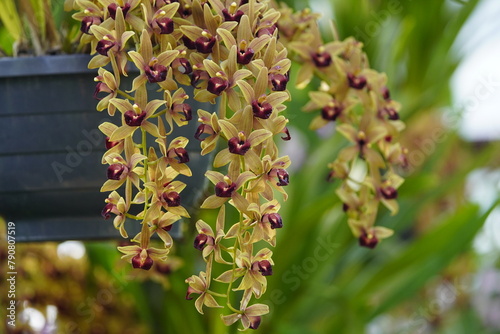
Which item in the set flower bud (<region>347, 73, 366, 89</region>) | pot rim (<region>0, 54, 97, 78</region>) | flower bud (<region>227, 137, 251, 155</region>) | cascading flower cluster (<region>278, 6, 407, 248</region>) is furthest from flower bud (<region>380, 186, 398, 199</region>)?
pot rim (<region>0, 54, 97, 78</region>)

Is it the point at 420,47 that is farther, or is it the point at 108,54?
the point at 420,47

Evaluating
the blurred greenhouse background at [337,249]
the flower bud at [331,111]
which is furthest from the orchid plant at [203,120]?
the blurred greenhouse background at [337,249]

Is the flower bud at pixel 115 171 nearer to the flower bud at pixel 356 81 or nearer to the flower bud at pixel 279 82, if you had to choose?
the flower bud at pixel 279 82

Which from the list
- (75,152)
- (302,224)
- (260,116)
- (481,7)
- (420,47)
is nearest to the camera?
(260,116)

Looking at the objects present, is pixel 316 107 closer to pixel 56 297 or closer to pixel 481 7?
pixel 56 297

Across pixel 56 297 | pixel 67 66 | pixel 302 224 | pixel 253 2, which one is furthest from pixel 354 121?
pixel 56 297

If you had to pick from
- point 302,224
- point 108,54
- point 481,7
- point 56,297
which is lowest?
point 56,297

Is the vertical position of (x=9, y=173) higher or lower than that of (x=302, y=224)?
higher
